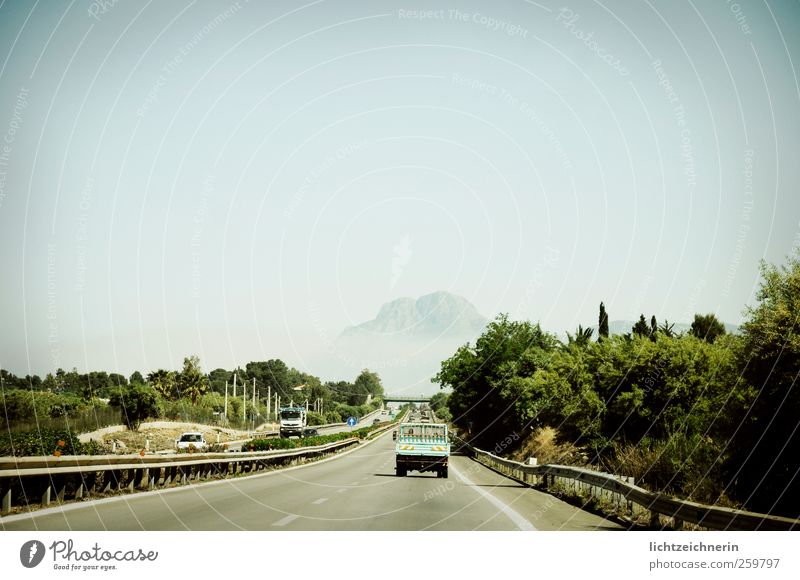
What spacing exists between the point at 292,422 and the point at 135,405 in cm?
2889

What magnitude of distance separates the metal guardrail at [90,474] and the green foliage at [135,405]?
140 feet

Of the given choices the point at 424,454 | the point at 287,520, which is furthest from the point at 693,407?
the point at 287,520

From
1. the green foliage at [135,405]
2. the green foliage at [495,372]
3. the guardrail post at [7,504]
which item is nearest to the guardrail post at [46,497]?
the guardrail post at [7,504]

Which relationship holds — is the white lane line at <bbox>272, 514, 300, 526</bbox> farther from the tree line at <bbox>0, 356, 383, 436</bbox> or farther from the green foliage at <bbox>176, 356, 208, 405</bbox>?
the green foliage at <bbox>176, 356, 208, 405</bbox>

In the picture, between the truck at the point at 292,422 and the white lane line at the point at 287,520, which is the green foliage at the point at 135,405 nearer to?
the truck at the point at 292,422

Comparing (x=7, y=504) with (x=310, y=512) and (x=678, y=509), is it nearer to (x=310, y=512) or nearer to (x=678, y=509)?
(x=310, y=512)

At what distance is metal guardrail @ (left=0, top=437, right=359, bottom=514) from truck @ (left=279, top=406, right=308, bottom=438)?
6605 cm

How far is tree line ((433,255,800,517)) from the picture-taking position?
58.1ft

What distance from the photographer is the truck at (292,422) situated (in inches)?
3772

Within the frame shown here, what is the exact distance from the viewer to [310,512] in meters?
15.8

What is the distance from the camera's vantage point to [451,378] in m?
101

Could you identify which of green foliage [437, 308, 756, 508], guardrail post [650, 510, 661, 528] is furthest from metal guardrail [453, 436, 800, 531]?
green foliage [437, 308, 756, 508]

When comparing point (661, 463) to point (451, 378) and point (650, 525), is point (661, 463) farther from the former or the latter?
point (451, 378)
